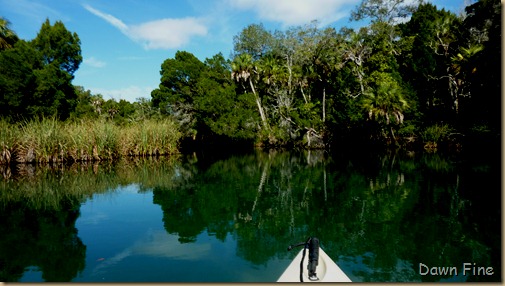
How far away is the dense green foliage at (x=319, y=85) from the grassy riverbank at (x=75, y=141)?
15.6 feet

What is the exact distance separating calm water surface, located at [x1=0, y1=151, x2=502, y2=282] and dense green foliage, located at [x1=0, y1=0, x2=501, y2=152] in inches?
596

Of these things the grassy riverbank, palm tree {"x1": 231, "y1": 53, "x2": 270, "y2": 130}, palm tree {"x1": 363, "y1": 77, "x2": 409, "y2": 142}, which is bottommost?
the grassy riverbank

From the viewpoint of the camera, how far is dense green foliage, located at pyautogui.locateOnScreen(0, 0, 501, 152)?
2839cm

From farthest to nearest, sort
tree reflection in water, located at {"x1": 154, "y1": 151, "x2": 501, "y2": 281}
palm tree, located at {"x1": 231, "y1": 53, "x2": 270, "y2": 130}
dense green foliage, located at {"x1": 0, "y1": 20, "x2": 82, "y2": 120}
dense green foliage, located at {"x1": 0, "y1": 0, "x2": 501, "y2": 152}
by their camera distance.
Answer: palm tree, located at {"x1": 231, "y1": 53, "x2": 270, "y2": 130} → dense green foliage, located at {"x1": 0, "y1": 0, "x2": 501, "y2": 152} → dense green foliage, located at {"x1": 0, "y1": 20, "x2": 82, "y2": 120} → tree reflection in water, located at {"x1": 154, "y1": 151, "x2": 501, "y2": 281}

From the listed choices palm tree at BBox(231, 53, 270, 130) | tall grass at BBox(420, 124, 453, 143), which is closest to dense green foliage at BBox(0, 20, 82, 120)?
palm tree at BBox(231, 53, 270, 130)

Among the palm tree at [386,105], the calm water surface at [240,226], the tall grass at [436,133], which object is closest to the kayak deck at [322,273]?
the calm water surface at [240,226]

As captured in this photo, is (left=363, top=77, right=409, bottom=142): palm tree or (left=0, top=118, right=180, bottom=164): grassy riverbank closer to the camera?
(left=0, top=118, right=180, bottom=164): grassy riverbank

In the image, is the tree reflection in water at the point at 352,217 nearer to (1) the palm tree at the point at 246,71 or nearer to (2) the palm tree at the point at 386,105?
(2) the palm tree at the point at 386,105

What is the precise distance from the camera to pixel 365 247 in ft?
20.8

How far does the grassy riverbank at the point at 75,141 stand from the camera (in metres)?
18.4

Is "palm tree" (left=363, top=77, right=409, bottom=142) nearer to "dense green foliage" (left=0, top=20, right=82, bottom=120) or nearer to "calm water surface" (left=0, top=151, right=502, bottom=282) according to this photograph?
"calm water surface" (left=0, top=151, right=502, bottom=282)

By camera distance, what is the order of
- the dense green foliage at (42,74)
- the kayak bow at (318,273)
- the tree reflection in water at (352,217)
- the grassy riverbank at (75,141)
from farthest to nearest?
the dense green foliage at (42,74) → the grassy riverbank at (75,141) → the tree reflection in water at (352,217) → the kayak bow at (318,273)

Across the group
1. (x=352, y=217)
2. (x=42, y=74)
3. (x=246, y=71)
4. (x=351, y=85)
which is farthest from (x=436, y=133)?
(x=42, y=74)

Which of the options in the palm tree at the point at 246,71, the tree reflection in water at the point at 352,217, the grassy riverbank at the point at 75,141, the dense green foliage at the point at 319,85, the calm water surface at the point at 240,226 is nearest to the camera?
the calm water surface at the point at 240,226
